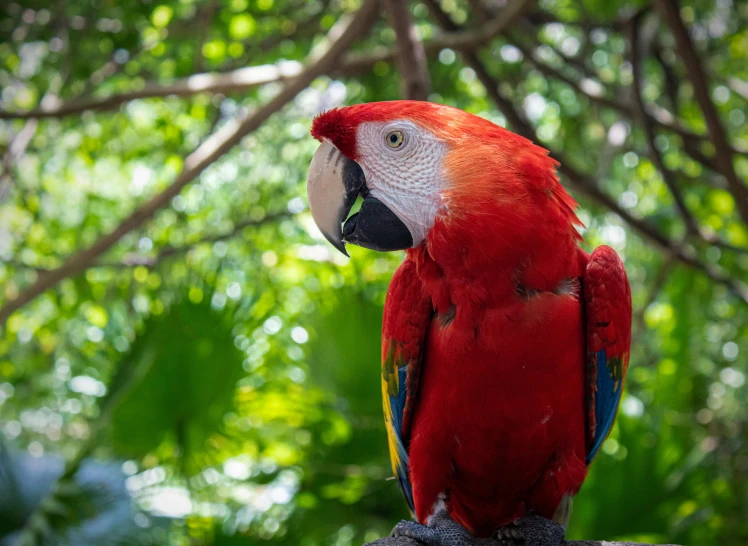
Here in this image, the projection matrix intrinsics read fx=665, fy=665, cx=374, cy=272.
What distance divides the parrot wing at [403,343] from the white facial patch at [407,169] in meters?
0.19

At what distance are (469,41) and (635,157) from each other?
204 cm

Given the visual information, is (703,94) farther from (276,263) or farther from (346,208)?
(276,263)

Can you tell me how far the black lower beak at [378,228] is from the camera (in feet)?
4.10

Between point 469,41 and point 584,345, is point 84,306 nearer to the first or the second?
point 469,41

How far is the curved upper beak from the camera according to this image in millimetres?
1283

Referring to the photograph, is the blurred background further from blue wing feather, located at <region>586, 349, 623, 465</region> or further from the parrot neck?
the parrot neck

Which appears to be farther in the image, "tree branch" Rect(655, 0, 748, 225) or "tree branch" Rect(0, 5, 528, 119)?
"tree branch" Rect(0, 5, 528, 119)

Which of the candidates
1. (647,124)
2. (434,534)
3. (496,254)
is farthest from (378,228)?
(647,124)

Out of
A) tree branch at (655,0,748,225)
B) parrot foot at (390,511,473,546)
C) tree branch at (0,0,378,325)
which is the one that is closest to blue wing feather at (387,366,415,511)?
parrot foot at (390,511,473,546)

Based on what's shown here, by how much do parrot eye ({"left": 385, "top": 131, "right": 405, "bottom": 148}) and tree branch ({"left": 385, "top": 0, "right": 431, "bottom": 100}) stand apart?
2.81 feet

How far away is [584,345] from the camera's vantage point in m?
1.40

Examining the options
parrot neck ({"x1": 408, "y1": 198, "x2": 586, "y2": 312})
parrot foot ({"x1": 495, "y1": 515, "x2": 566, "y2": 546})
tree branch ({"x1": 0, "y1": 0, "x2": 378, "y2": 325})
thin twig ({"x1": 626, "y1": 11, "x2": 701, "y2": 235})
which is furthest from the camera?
thin twig ({"x1": 626, "y1": 11, "x2": 701, "y2": 235})

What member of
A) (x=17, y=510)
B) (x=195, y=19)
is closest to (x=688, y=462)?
(x=17, y=510)

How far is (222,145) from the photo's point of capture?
2258 millimetres
